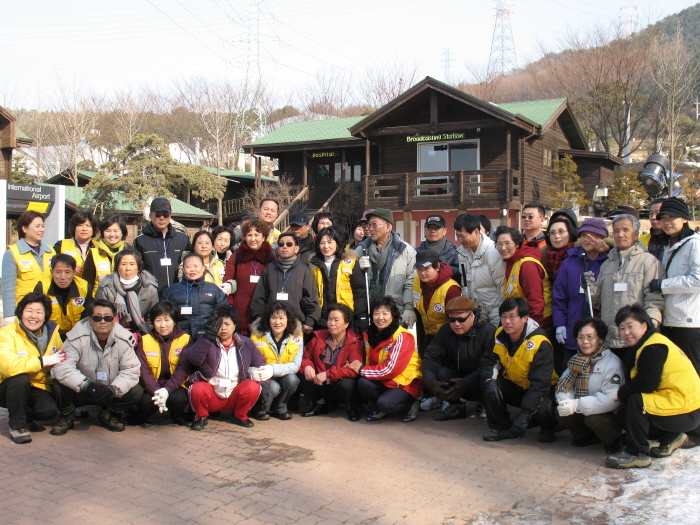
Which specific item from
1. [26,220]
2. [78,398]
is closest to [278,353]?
[78,398]

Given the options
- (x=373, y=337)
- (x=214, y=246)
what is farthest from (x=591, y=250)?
(x=214, y=246)

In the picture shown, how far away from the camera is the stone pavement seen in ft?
12.5

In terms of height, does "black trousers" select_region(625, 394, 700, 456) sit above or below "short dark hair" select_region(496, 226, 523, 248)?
below

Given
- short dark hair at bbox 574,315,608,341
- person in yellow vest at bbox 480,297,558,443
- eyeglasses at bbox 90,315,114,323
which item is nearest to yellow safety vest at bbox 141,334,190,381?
eyeglasses at bbox 90,315,114,323

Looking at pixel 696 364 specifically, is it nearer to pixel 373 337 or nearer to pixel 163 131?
pixel 373 337

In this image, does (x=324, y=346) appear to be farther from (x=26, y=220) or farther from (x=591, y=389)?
(x=26, y=220)

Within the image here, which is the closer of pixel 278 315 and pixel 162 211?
pixel 278 315

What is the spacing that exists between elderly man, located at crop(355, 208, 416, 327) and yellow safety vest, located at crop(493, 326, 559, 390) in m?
1.19

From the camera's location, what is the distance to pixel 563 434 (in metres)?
5.48

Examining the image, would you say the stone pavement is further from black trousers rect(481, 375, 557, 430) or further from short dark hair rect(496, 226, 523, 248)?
short dark hair rect(496, 226, 523, 248)

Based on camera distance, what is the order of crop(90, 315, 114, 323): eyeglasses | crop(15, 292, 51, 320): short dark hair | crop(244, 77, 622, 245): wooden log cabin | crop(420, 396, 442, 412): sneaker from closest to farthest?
crop(15, 292, 51, 320): short dark hair → crop(90, 315, 114, 323): eyeglasses → crop(420, 396, 442, 412): sneaker → crop(244, 77, 622, 245): wooden log cabin

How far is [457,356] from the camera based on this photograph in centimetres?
596

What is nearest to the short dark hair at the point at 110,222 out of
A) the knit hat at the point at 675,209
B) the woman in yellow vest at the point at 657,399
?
the woman in yellow vest at the point at 657,399

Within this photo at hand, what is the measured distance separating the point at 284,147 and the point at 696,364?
23246 millimetres
